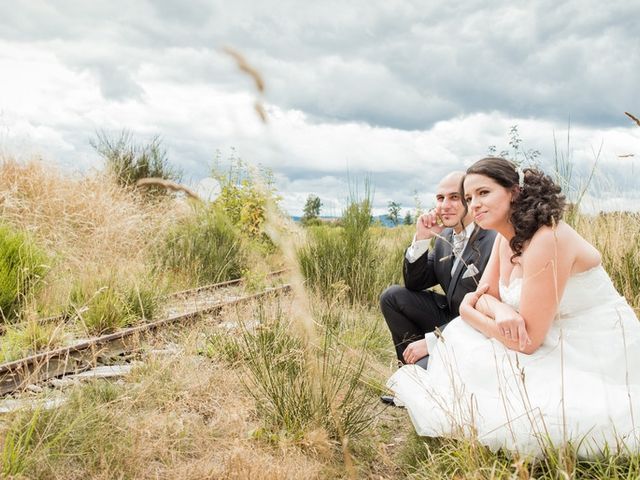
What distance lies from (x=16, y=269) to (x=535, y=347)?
4.80m

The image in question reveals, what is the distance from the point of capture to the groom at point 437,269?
3.99 m

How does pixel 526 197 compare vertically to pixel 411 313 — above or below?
above

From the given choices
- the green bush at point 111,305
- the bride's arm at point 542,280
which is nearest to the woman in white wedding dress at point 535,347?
the bride's arm at point 542,280

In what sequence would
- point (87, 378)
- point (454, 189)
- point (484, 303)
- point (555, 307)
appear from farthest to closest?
point (454, 189), point (87, 378), point (484, 303), point (555, 307)

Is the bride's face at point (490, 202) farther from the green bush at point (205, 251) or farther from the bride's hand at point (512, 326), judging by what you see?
the green bush at point (205, 251)

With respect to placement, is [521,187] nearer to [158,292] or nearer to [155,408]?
[155,408]

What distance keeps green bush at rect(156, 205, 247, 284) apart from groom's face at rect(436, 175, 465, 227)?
4.16m

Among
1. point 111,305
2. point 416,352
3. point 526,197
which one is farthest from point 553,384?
point 111,305

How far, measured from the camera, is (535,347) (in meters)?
2.71

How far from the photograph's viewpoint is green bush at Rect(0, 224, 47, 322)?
515 centimetres

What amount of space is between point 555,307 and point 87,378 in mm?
2789

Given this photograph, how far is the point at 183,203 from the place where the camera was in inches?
444

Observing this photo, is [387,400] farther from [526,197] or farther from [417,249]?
[526,197]

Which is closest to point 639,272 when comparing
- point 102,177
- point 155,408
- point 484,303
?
point 484,303
